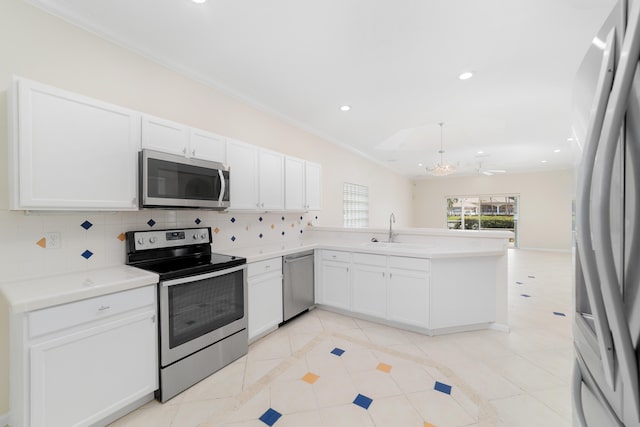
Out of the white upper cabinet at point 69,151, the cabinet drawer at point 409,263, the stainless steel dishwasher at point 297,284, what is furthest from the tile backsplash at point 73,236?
the cabinet drawer at point 409,263

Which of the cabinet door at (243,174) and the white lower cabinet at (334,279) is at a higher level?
the cabinet door at (243,174)

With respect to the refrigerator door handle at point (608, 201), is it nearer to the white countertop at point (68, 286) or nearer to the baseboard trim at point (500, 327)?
the white countertop at point (68, 286)

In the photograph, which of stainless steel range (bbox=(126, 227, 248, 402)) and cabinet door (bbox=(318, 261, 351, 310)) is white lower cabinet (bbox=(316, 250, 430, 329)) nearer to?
cabinet door (bbox=(318, 261, 351, 310))

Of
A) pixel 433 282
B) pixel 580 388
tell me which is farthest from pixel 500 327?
pixel 580 388

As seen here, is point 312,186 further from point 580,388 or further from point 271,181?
point 580,388

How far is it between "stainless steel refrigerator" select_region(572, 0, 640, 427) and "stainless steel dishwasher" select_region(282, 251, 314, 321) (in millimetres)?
2613

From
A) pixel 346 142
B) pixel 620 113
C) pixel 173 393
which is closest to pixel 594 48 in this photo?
pixel 620 113

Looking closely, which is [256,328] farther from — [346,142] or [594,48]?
[346,142]

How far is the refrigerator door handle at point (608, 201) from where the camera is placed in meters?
0.52

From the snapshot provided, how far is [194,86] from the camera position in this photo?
9.16 ft

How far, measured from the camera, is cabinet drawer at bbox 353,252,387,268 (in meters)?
3.04

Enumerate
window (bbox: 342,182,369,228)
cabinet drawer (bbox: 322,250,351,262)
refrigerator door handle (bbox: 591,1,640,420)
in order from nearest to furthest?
refrigerator door handle (bbox: 591,1,640,420) < cabinet drawer (bbox: 322,250,351,262) < window (bbox: 342,182,369,228)

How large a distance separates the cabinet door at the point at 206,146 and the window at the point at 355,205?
3225mm

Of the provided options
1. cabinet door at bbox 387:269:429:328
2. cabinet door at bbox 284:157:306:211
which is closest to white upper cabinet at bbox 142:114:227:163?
cabinet door at bbox 284:157:306:211
